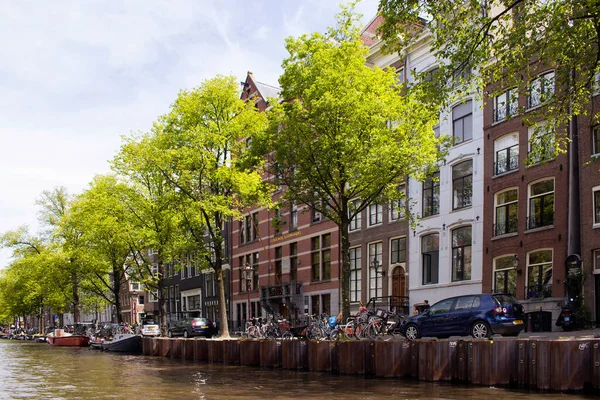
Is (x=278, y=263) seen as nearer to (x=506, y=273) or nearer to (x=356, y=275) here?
(x=356, y=275)

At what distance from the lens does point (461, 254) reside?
117ft

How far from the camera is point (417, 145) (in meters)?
27.8

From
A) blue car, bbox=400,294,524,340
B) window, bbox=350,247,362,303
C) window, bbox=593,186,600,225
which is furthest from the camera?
window, bbox=350,247,362,303

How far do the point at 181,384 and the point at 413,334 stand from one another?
8871 mm

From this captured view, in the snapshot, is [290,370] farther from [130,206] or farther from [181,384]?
[130,206]

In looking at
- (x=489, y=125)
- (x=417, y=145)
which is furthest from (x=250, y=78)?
(x=417, y=145)

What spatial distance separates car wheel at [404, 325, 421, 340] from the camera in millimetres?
25406

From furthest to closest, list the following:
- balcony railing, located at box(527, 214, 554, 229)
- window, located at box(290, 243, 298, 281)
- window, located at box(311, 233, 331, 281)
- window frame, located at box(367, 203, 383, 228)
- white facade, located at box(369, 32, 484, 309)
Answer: window, located at box(290, 243, 298, 281) < window, located at box(311, 233, 331, 281) < window frame, located at box(367, 203, 383, 228) < white facade, located at box(369, 32, 484, 309) < balcony railing, located at box(527, 214, 554, 229)

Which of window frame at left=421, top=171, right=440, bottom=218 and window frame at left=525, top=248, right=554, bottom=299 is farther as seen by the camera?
window frame at left=421, top=171, right=440, bottom=218

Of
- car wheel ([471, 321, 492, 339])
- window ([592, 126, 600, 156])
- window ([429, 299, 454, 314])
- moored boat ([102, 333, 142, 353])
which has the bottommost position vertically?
moored boat ([102, 333, 142, 353])

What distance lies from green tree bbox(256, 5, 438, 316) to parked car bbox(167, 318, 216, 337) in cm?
2145

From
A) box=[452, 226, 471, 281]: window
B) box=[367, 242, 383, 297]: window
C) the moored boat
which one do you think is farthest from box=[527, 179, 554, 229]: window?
the moored boat

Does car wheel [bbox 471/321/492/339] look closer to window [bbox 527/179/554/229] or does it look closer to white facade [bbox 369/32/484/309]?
window [bbox 527/179/554/229]

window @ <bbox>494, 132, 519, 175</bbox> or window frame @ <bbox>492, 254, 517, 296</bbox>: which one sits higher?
window @ <bbox>494, 132, 519, 175</bbox>
